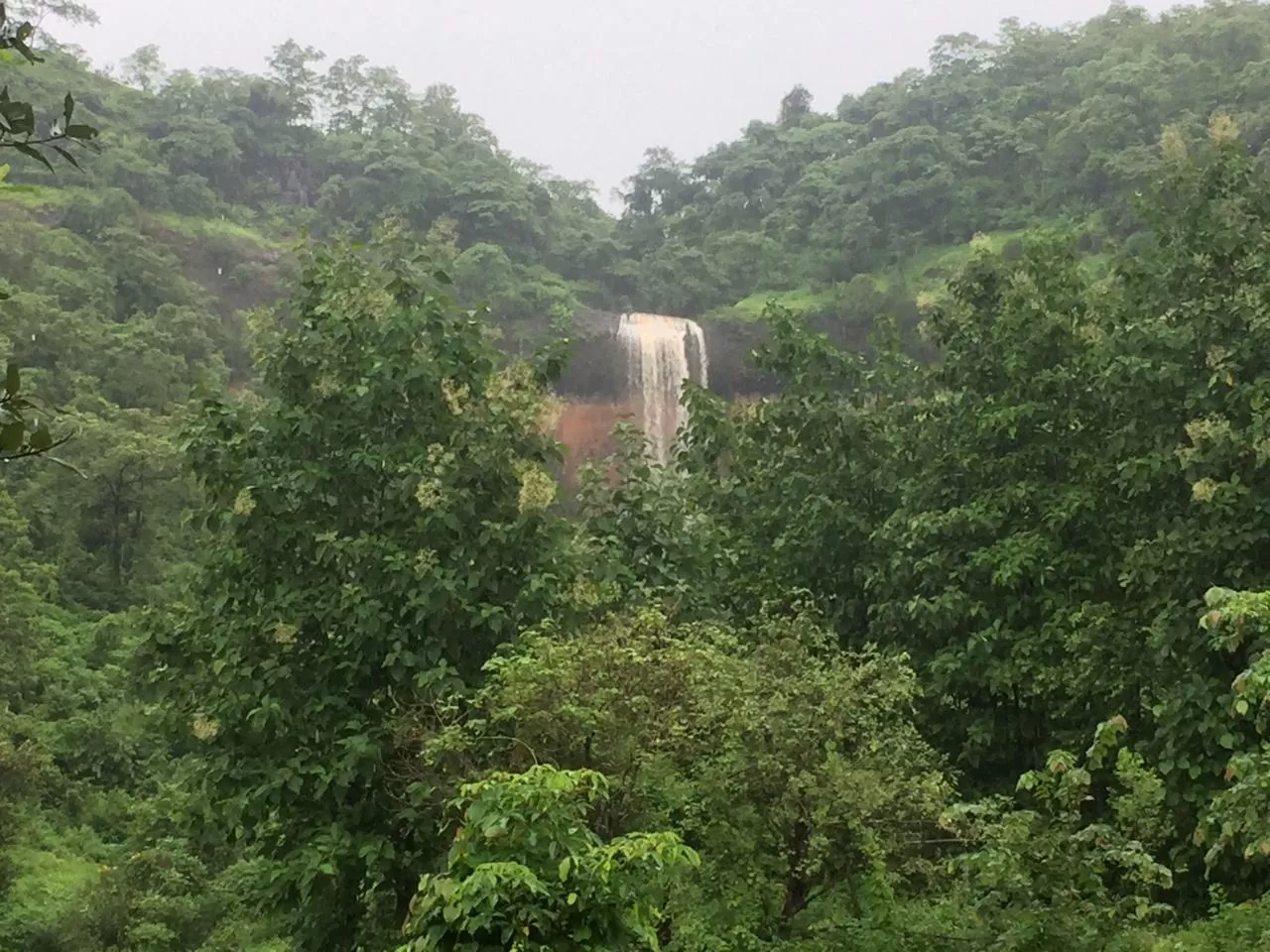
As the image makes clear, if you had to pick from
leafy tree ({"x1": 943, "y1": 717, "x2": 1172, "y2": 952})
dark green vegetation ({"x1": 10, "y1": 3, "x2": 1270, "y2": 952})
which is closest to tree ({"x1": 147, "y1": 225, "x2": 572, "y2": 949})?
dark green vegetation ({"x1": 10, "y1": 3, "x2": 1270, "y2": 952})

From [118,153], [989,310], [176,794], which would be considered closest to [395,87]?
[118,153]

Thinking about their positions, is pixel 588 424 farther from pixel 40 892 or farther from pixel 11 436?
pixel 11 436

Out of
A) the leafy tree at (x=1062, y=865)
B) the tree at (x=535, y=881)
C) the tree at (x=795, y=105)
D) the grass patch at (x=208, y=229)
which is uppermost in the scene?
the tree at (x=795, y=105)

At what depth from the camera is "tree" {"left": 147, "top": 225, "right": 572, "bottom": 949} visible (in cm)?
517

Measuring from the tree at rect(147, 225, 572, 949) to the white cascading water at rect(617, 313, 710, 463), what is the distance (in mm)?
19000

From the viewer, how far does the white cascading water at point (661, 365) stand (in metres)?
25.5

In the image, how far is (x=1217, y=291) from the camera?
20.2ft

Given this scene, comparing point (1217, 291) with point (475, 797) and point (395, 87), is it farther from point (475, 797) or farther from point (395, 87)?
point (395, 87)

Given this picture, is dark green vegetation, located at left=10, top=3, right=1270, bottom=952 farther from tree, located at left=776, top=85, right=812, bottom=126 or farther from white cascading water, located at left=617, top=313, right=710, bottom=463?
tree, located at left=776, top=85, right=812, bottom=126

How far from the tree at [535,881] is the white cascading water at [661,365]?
22041 millimetres

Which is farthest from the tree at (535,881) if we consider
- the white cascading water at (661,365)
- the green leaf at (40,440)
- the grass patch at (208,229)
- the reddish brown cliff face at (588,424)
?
the grass patch at (208,229)

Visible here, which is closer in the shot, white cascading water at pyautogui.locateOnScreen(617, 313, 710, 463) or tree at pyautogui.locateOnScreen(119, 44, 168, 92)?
white cascading water at pyautogui.locateOnScreen(617, 313, 710, 463)

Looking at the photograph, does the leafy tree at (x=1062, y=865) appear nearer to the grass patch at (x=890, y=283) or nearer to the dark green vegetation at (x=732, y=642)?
the dark green vegetation at (x=732, y=642)

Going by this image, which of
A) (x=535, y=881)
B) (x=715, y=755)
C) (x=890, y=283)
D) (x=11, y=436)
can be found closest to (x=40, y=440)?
(x=11, y=436)
